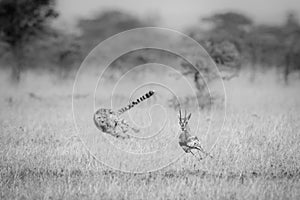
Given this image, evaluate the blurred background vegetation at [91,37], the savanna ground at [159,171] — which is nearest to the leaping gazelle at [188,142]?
the savanna ground at [159,171]

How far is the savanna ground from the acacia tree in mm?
12288


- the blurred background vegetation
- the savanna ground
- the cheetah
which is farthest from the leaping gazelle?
the blurred background vegetation

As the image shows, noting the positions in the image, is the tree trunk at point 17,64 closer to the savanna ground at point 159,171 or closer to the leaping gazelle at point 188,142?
the savanna ground at point 159,171

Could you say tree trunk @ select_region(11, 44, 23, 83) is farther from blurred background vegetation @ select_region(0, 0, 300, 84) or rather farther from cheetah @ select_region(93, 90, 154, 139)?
cheetah @ select_region(93, 90, 154, 139)

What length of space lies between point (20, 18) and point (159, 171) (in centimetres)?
1671

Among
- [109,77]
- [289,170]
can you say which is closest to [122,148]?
[289,170]

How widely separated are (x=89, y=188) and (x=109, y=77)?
50.7 feet

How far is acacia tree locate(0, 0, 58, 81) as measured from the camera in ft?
66.1

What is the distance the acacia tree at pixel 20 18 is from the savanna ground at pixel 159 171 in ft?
40.3

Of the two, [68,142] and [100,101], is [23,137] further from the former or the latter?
[100,101]

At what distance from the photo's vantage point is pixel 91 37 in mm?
27547

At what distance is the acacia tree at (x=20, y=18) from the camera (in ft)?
66.1

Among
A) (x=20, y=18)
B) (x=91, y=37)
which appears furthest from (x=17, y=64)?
(x=91, y=37)

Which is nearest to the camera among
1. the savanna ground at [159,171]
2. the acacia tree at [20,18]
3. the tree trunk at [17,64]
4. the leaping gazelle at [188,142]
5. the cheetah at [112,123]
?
the savanna ground at [159,171]
